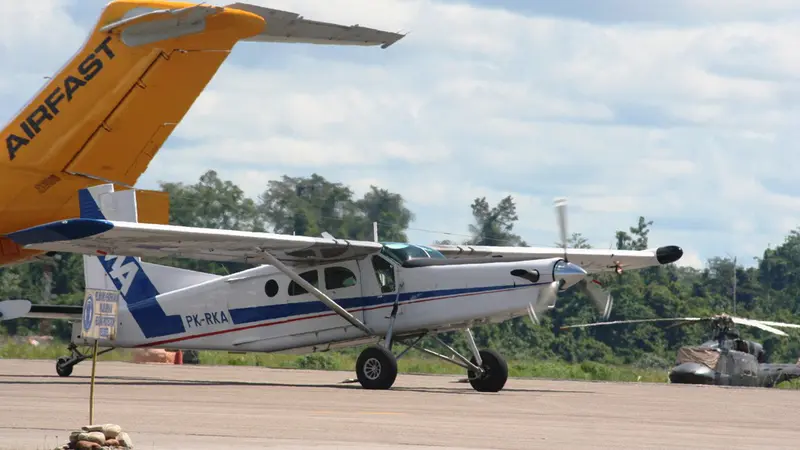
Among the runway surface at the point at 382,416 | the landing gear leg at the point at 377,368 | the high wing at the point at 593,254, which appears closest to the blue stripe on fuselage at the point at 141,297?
the runway surface at the point at 382,416

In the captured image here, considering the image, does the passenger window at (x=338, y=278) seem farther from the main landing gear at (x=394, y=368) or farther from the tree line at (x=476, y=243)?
the tree line at (x=476, y=243)

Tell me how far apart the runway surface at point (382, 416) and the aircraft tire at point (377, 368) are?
0.37 m

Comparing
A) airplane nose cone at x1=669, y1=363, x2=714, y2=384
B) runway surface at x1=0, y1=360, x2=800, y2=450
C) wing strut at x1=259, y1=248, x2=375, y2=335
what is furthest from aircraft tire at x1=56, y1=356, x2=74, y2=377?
airplane nose cone at x1=669, y1=363, x2=714, y2=384

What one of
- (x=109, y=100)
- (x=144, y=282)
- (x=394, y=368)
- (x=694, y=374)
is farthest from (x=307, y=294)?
(x=694, y=374)

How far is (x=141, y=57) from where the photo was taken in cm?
1560

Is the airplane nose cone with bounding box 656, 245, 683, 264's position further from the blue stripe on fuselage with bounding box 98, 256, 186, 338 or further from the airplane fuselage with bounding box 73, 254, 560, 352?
the blue stripe on fuselage with bounding box 98, 256, 186, 338

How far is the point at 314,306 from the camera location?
21938 millimetres

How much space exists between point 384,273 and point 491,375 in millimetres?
2537

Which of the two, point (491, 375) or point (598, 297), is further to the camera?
point (598, 297)

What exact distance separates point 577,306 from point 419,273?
33.7 m

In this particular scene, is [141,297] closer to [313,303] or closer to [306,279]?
[306,279]

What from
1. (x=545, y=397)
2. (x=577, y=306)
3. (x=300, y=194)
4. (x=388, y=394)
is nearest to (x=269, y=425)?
(x=388, y=394)

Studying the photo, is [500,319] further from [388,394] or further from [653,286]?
[653,286]

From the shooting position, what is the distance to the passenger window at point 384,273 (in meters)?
21.3
